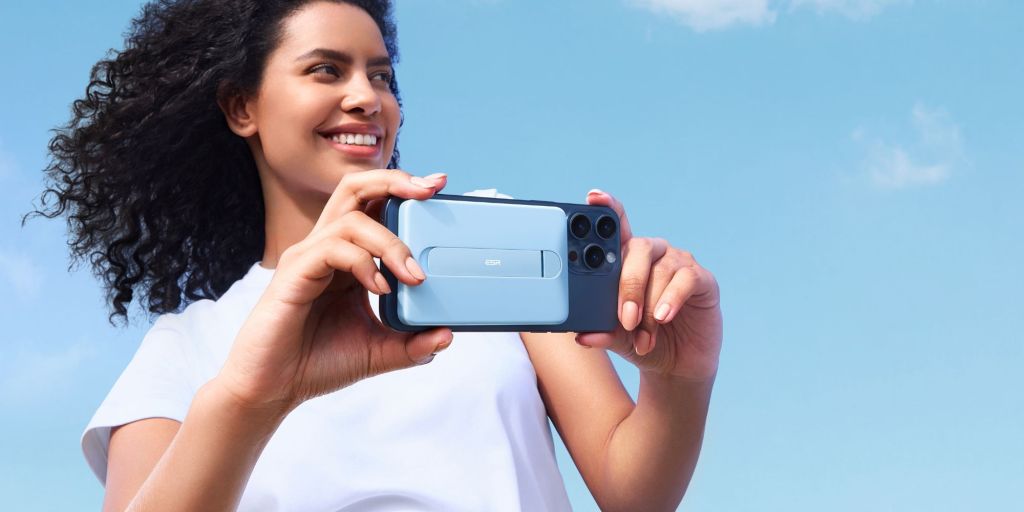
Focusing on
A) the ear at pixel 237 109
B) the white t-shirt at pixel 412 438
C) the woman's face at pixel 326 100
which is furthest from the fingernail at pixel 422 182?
the ear at pixel 237 109

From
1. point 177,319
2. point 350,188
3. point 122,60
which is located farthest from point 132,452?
point 122,60

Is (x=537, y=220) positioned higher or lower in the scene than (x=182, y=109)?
lower

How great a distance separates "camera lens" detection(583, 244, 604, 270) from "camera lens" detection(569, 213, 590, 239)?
0.07 ft

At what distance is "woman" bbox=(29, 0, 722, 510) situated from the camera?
129 cm

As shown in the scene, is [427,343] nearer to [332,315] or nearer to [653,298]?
[332,315]

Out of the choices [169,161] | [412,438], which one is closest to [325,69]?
[169,161]

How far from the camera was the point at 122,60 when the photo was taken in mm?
2432

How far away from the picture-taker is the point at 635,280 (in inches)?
51.0

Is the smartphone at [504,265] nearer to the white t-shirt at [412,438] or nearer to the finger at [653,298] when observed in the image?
the finger at [653,298]

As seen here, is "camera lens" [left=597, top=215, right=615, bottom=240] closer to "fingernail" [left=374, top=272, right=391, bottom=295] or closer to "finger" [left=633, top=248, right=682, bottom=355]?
"finger" [left=633, top=248, right=682, bottom=355]

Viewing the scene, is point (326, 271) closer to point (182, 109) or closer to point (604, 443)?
point (604, 443)

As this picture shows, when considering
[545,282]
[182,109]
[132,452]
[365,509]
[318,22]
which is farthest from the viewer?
[182,109]

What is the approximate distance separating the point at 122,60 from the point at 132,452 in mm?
1060

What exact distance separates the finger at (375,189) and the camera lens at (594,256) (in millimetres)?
224
